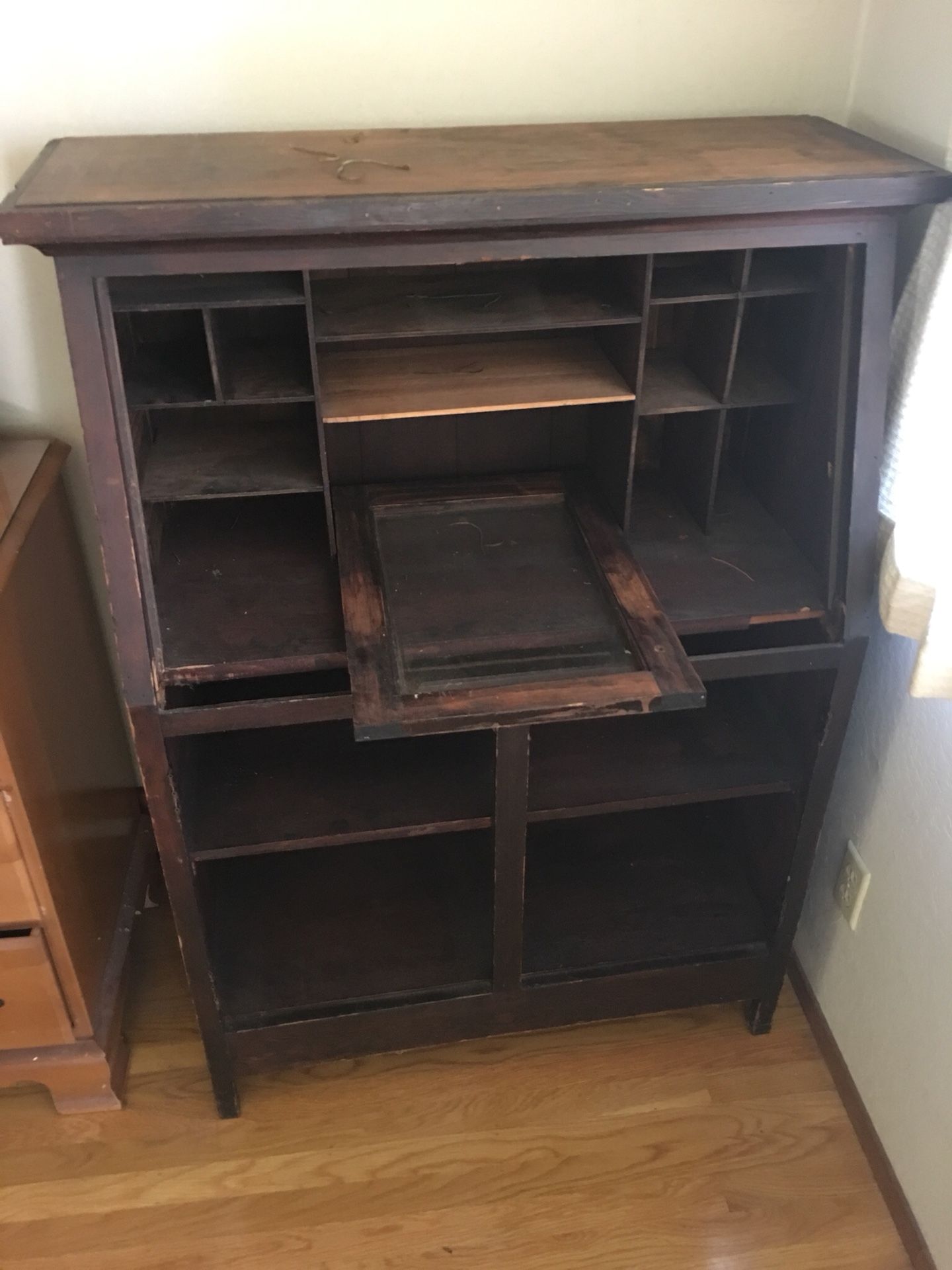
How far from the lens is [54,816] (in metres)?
1.46

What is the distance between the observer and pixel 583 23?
137cm

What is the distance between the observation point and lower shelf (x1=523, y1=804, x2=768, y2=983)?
63.8 inches

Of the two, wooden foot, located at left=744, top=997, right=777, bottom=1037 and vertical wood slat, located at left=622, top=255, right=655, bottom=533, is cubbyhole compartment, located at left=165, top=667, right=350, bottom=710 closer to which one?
vertical wood slat, located at left=622, top=255, right=655, bottom=533

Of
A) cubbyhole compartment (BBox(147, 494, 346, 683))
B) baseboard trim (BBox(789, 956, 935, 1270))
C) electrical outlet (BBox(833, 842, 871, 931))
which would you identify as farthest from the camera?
electrical outlet (BBox(833, 842, 871, 931))

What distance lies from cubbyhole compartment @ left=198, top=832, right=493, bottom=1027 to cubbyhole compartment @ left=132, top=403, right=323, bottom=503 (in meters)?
0.58

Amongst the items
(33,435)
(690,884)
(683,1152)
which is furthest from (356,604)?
(683,1152)

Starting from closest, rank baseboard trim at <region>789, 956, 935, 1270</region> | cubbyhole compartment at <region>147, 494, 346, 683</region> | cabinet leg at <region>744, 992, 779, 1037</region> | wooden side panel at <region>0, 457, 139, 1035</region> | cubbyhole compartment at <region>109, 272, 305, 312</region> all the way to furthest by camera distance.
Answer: cubbyhole compartment at <region>109, 272, 305, 312</region>
cubbyhole compartment at <region>147, 494, 346, 683</region>
wooden side panel at <region>0, 457, 139, 1035</region>
baseboard trim at <region>789, 956, 935, 1270</region>
cabinet leg at <region>744, 992, 779, 1037</region>

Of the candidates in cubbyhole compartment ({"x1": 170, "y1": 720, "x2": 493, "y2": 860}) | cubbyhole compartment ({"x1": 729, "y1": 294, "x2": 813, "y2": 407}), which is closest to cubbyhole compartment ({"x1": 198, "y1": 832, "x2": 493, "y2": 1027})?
cubbyhole compartment ({"x1": 170, "y1": 720, "x2": 493, "y2": 860})

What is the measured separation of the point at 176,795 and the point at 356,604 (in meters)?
0.34

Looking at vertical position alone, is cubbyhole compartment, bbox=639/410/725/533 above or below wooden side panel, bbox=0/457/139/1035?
above

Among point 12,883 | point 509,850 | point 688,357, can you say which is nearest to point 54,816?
→ point 12,883

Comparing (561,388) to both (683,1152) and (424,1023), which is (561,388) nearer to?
(424,1023)

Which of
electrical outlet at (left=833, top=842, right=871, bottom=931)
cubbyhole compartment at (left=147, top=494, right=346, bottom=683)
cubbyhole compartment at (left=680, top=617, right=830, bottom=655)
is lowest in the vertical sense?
electrical outlet at (left=833, top=842, right=871, bottom=931)

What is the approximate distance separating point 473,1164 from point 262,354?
122 centimetres
